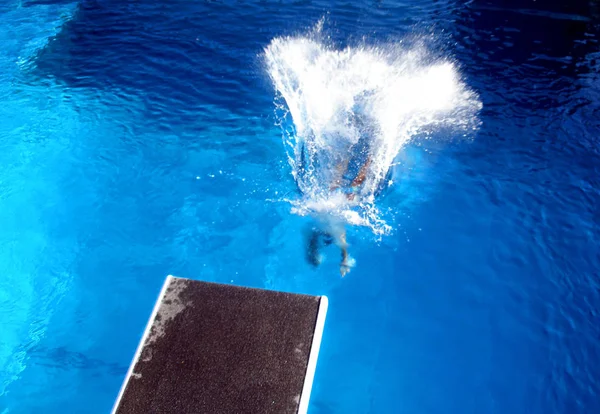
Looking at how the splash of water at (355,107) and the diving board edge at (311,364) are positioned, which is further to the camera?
the splash of water at (355,107)

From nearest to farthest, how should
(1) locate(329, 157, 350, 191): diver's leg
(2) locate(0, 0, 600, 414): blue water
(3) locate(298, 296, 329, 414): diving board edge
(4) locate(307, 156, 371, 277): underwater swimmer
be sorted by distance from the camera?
(3) locate(298, 296, 329, 414): diving board edge, (2) locate(0, 0, 600, 414): blue water, (4) locate(307, 156, 371, 277): underwater swimmer, (1) locate(329, 157, 350, 191): diver's leg

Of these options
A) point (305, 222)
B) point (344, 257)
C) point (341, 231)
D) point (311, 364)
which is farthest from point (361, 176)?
point (311, 364)

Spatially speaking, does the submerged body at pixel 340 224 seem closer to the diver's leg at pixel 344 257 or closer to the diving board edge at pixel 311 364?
the diver's leg at pixel 344 257

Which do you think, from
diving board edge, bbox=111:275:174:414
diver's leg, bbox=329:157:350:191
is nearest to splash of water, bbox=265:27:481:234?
diver's leg, bbox=329:157:350:191

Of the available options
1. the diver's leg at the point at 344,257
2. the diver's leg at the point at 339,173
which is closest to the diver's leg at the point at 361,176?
the diver's leg at the point at 339,173

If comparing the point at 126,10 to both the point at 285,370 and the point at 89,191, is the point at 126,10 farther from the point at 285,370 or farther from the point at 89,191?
the point at 285,370

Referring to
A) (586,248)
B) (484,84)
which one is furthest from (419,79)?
(586,248)

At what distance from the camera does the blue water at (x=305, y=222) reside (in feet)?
18.8

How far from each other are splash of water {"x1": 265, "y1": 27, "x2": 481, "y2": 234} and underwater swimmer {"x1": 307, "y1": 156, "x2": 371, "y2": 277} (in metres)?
0.08

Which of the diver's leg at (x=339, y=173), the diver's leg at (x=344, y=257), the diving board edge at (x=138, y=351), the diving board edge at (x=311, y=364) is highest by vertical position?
the diving board edge at (x=311, y=364)

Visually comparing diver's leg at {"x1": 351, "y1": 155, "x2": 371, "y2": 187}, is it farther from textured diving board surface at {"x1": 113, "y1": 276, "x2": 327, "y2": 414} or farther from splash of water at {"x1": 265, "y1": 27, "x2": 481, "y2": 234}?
textured diving board surface at {"x1": 113, "y1": 276, "x2": 327, "y2": 414}

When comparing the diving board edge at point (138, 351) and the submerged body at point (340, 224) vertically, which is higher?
the diving board edge at point (138, 351)

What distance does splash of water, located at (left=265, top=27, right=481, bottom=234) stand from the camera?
7.72 metres

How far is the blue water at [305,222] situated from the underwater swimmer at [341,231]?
0.17 m
